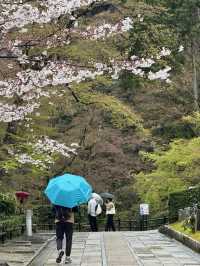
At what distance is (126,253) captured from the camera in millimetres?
14242

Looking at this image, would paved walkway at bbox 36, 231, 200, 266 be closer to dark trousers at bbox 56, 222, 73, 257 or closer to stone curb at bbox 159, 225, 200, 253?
stone curb at bbox 159, 225, 200, 253

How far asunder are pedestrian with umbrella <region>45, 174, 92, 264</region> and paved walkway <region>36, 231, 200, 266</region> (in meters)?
0.57

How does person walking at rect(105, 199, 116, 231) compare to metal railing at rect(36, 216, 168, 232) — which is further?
metal railing at rect(36, 216, 168, 232)

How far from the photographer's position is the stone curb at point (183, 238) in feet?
46.5

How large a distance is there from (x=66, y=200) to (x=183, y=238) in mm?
5446

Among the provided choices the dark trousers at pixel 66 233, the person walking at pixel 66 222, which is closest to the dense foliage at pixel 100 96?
the person walking at pixel 66 222

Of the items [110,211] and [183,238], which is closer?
[183,238]

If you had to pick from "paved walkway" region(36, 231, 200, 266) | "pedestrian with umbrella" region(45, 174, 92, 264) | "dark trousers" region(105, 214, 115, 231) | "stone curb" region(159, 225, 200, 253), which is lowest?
"paved walkway" region(36, 231, 200, 266)

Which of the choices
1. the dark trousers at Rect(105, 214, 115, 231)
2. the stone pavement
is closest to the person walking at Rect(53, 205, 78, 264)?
the stone pavement

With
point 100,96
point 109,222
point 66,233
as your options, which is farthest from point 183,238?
point 109,222

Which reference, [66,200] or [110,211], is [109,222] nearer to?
[110,211]

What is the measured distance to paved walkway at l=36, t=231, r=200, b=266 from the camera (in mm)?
12461

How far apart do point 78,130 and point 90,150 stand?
160cm

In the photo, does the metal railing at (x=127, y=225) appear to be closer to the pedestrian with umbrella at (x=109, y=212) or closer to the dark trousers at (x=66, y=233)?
the pedestrian with umbrella at (x=109, y=212)
